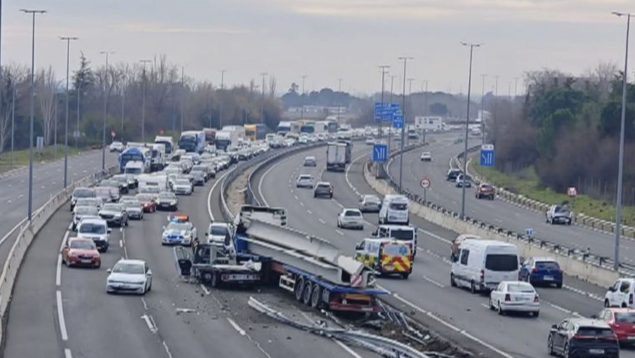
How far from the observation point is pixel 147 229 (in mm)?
77688

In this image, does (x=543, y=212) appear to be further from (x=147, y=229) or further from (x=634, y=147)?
(x=147, y=229)

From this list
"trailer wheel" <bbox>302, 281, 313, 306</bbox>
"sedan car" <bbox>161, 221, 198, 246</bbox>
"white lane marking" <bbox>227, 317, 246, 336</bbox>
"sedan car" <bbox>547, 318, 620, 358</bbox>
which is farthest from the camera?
"sedan car" <bbox>161, 221, 198, 246</bbox>

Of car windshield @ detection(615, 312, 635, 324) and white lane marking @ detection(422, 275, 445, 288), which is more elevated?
car windshield @ detection(615, 312, 635, 324)

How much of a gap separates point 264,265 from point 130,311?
9.95m

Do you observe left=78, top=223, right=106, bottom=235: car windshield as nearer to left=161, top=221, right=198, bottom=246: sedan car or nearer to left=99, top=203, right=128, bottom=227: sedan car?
left=161, top=221, right=198, bottom=246: sedan car

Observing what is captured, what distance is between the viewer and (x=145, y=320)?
135 feet

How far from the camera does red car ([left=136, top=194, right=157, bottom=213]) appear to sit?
89588 millimetres

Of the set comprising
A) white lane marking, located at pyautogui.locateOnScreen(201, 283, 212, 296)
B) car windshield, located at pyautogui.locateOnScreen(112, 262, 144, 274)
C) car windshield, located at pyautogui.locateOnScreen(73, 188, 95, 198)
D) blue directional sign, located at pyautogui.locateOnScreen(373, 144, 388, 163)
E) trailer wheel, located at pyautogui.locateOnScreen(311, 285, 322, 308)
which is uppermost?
blue directional sign, located at pyautogui.locateOnScreen(373, 144, 388, 163)

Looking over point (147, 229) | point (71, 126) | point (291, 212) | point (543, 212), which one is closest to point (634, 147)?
point (543, 212)

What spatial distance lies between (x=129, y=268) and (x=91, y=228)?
1638cm

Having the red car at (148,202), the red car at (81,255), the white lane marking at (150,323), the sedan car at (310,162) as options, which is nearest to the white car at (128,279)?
the white lane marking at (150,323)

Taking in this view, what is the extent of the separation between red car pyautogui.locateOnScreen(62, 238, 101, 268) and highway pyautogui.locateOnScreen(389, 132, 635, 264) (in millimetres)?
25597

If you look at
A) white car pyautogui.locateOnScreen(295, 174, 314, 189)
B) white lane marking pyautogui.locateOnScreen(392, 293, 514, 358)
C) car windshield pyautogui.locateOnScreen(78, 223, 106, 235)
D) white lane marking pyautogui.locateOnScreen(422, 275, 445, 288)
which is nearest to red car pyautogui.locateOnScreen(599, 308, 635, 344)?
white lane marking pyautogui.locateOnScreen(392, 293, 514, 358)

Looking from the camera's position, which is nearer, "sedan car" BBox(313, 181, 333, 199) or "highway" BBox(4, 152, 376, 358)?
"highway" BBox(4, 152, 376, 358)
